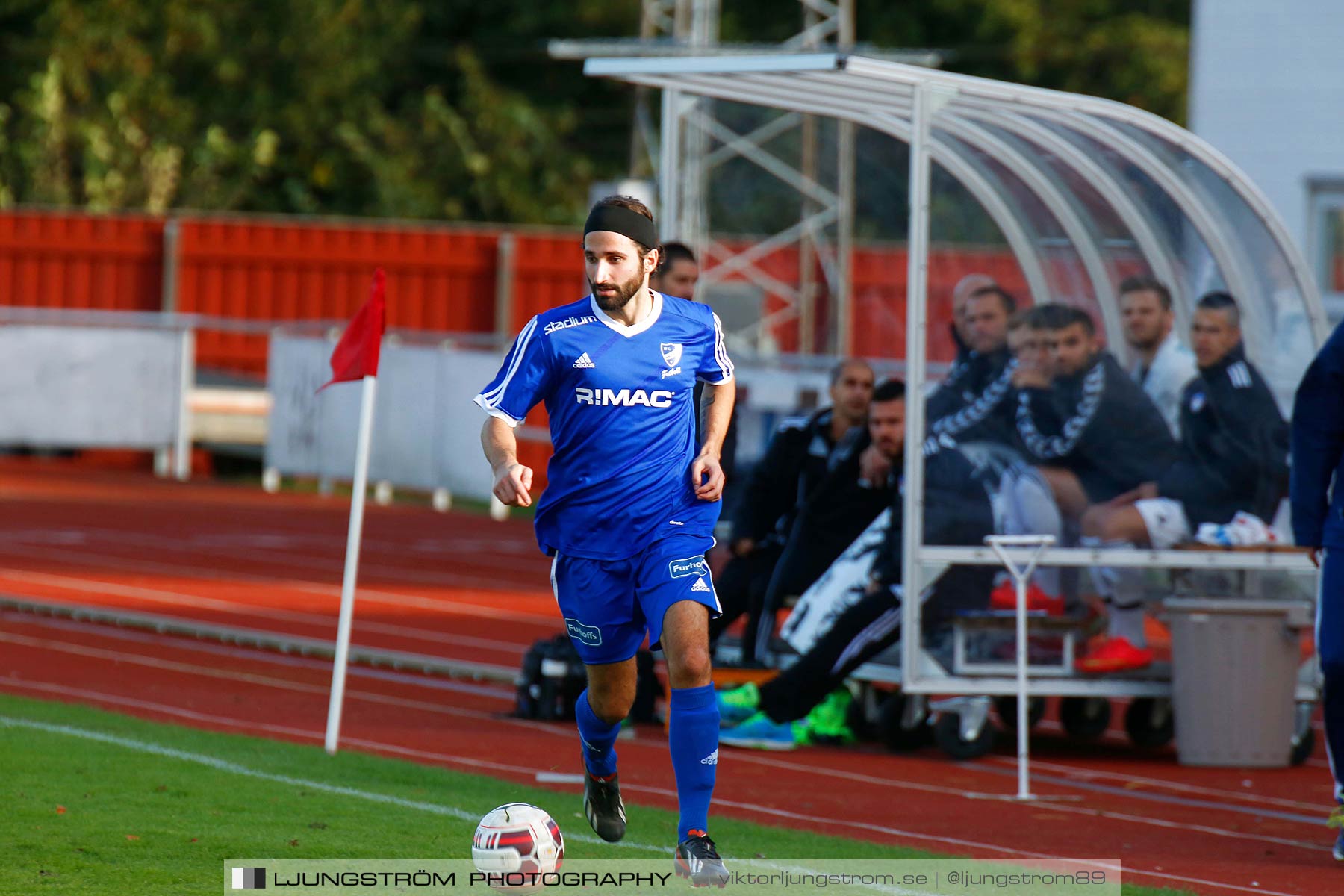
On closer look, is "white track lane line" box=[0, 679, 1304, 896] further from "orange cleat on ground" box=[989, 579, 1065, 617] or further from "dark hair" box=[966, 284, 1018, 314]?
"dark hair" box=[966, 284, 1018, 314]

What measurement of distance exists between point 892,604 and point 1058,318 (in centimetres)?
167

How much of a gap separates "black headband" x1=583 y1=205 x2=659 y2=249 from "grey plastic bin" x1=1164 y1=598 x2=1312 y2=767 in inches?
176

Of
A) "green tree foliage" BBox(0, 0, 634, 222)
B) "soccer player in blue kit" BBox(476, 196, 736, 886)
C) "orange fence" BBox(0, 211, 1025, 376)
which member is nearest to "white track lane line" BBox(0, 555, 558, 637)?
"soccer player in blue kit" BBox(476, 196, 736, 886)

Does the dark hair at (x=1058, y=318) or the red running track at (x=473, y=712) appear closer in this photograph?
the red running track at (x=473, y=712)

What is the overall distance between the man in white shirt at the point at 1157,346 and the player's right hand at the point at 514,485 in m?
5.02

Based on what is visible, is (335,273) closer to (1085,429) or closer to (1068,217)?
(1068,217)

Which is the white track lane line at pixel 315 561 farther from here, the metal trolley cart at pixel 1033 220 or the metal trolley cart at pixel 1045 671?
the metal trolley cart at pixel 1045 671

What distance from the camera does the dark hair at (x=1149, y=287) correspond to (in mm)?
10492

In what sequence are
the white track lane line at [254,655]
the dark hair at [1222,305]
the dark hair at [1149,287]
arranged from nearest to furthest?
1. the dark hair at [1222,305]
2. the dark hair at [1149,287]
3. the white track lane line at [254,655]

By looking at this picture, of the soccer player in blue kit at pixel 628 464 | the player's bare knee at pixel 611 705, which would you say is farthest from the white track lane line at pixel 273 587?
the soccer player in blue kit at pixel 628 464

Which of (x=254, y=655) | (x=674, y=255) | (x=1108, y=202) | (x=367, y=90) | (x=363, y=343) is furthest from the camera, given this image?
(x=367, y=90)

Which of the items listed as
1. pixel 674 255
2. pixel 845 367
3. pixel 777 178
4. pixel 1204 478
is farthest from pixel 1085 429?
pixel 777 178

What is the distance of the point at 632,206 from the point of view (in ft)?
20.9

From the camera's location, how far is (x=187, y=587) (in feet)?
52.3
